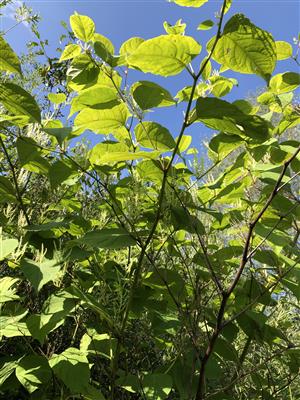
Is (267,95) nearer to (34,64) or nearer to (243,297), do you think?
(243,297)

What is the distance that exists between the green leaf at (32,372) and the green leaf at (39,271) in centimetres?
33

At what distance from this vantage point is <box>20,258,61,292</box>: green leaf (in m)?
0.88

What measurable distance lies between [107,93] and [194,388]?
941mm

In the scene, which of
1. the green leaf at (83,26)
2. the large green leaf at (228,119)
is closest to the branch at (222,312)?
the large green leaf at (228,119)

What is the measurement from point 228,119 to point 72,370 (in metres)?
0.77

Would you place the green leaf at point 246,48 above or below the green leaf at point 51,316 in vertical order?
above

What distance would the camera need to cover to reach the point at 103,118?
1080 mm

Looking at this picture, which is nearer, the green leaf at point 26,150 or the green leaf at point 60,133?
the green leaf at point 60,133

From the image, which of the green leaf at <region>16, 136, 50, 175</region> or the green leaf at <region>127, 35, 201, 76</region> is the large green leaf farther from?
the green leaf at <region>16, 136, 50, 175</region>

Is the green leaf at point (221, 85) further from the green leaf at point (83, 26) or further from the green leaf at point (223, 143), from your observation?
the green leaf at point (83, 26)

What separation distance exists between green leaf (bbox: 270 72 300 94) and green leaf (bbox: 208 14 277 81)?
15.2 inches

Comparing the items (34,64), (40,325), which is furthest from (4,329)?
(34,64)

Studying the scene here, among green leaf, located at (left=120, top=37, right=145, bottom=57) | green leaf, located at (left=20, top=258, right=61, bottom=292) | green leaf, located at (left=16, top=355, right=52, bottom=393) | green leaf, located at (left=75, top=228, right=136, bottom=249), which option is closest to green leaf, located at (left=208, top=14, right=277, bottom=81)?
green leaf, located at (left=120, top=37, right=145, bottom=57)

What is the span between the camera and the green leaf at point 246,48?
83cm
